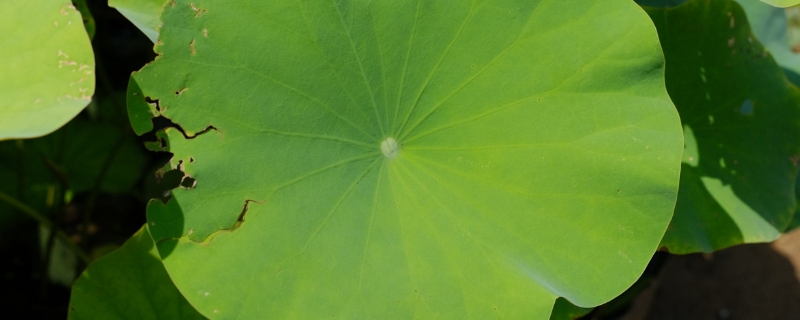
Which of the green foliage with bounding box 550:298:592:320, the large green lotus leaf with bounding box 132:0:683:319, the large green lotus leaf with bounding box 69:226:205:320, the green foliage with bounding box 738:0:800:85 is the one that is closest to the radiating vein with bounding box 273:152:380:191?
the large green lotus leaf with bounding box 132:0:683:319

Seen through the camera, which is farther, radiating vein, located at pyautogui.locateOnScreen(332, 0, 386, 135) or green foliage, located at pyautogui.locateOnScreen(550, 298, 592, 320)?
green foliage, located at pyautogui.locateOnScreen(550, 298, 592, 320)

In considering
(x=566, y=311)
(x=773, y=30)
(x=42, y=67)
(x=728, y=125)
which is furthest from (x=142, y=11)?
(x=773, y=30)

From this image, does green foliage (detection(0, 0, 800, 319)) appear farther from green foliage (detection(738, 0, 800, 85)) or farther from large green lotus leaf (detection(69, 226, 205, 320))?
green foliage (detection(738, 0, 800, 85))

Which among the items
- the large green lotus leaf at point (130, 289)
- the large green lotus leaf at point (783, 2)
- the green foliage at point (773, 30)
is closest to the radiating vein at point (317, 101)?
the large green lotus leaf at point (130, 289)

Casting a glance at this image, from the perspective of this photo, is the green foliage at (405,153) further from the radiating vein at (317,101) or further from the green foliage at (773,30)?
the green foliage at (773,30)

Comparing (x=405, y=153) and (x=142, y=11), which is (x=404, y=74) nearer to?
(x=405, y=153)

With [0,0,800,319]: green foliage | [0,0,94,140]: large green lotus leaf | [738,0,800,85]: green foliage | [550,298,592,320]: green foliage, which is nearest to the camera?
[0,0,94,140]: large green lotus leaf

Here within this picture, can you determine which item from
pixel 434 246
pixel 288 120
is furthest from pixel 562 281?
pixel 288 120
